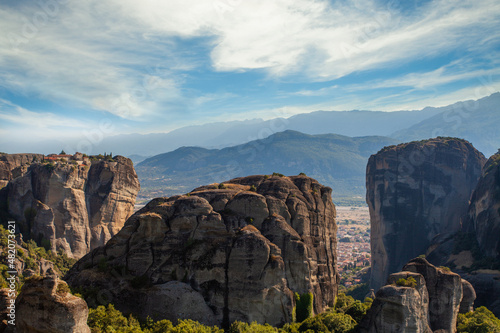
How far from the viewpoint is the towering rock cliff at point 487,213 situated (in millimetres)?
90812

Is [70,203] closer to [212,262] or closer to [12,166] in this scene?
[12,166]

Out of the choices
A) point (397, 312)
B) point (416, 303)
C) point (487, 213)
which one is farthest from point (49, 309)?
point (487, 213)

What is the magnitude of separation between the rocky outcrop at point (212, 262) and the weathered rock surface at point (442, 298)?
1236cm

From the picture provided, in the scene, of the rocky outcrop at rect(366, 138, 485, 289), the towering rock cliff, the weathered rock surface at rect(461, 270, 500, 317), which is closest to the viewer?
the weathered rock surface at rect(461, 270, 500, 317)

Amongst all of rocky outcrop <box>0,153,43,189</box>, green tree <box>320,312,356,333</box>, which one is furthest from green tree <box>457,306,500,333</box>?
rocky outcrop <box>0,153,43,189</box>

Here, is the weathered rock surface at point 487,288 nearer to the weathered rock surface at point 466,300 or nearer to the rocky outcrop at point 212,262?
the weathered rock surface at point 466,300

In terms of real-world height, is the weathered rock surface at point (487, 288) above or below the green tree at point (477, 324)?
below

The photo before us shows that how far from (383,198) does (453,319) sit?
251ft

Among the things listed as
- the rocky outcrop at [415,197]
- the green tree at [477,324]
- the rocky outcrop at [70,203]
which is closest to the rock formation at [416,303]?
the green tree at [477,324]

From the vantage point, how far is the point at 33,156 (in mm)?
108688

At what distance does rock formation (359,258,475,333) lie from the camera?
134 ft

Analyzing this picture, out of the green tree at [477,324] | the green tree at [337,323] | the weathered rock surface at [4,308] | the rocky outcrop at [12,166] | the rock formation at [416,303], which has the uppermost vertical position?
the rocky outcrop at [12,166]

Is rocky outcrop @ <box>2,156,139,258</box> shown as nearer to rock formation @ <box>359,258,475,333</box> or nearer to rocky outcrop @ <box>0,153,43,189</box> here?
rocky outcrop @ <box>0,153,43,189</box>

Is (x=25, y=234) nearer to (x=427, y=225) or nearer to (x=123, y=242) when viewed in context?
(x=123, y=242)
